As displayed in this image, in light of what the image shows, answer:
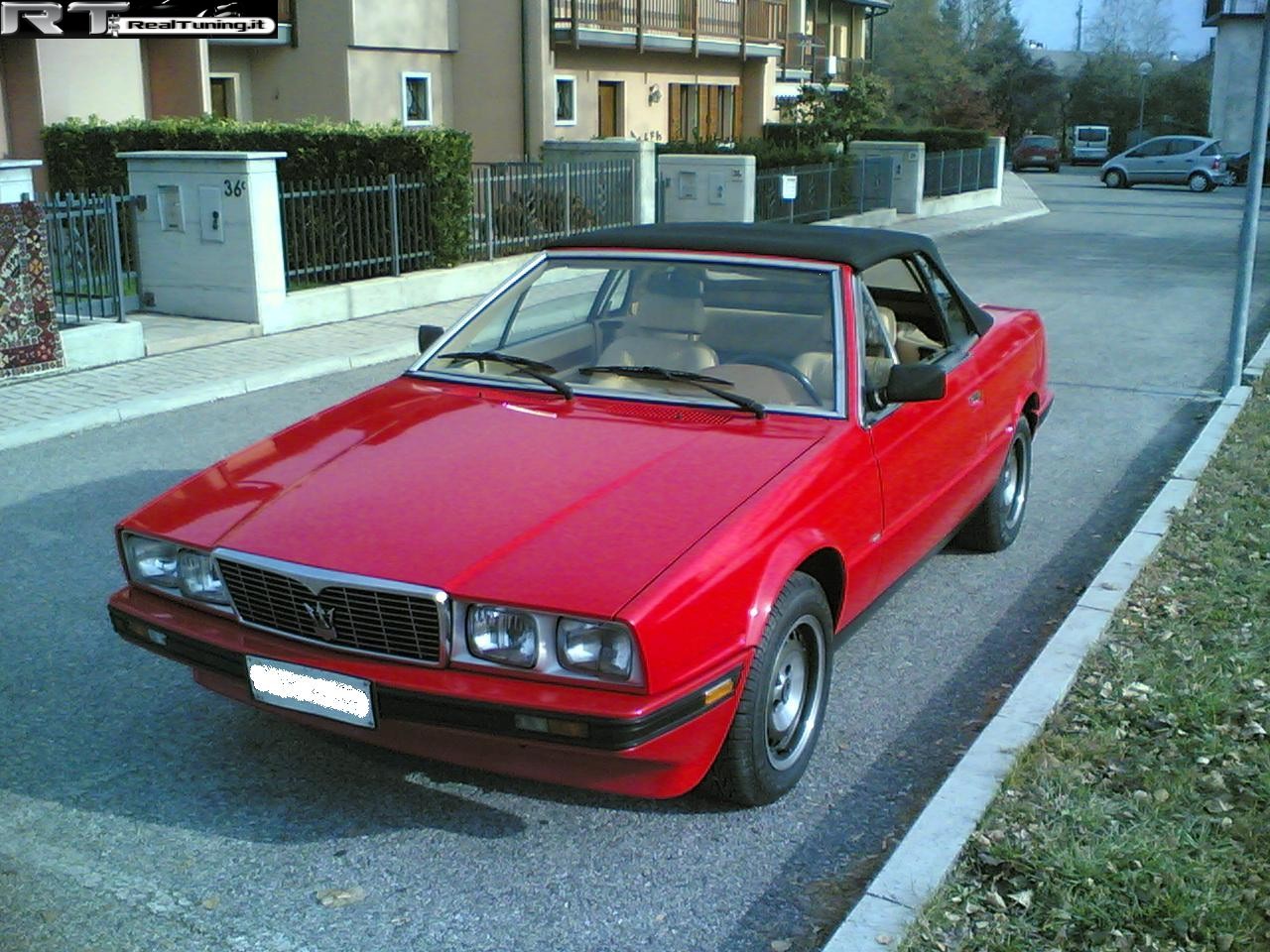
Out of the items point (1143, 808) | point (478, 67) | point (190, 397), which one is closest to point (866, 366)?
point (1143, 808)

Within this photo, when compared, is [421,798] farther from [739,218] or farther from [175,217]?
[739,218]

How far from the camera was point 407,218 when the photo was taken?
15.1 meters

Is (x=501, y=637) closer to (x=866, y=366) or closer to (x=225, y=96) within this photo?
(x=866, y=366)

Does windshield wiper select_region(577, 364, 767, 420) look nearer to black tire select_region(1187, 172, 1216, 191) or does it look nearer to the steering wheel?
the steering wheel

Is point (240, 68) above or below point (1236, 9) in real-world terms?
below

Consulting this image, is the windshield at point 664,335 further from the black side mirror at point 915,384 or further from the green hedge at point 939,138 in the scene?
the green hedge at point 939,138

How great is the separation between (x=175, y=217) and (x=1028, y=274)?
10951 mm

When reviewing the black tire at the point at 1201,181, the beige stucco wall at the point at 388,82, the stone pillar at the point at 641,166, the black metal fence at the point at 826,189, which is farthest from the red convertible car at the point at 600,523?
the black tire at the point at 1201,181

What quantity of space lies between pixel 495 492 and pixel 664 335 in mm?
1279

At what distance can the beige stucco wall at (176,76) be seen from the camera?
20.1m

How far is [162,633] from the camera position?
4.06 metres

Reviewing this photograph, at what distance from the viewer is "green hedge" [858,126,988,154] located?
33250mm

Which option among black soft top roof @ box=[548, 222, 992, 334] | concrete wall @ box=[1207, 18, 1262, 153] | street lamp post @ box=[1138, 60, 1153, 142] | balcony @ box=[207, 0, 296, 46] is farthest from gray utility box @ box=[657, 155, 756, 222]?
street lamp post @ box=[1138, 60, 1153, 142]

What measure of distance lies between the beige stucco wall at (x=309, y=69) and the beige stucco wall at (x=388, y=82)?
0.28m
